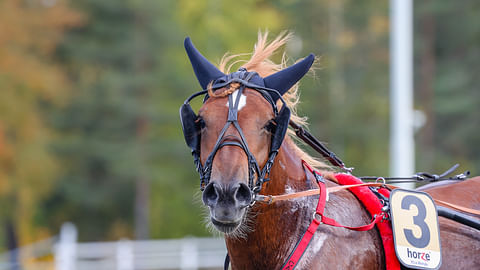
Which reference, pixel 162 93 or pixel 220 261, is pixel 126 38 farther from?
pixel 220 261

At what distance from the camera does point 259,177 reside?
11.5 feet

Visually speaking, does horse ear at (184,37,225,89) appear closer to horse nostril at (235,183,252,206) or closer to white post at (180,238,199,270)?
horse nostril at (235,183,252,206)

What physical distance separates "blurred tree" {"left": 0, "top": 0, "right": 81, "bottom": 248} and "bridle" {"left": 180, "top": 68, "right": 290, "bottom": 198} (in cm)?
1915

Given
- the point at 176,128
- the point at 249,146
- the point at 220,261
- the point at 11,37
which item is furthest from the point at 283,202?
the point at 176,128

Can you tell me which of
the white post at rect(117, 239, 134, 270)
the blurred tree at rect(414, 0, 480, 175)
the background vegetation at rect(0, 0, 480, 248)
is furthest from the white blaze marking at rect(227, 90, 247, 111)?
the blurred tree at rect(414, 0, 480, 175)

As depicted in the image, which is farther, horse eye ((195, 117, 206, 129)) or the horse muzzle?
horse eye ((195, 117, 206, 129))

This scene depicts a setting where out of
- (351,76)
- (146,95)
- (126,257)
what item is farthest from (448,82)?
(126,257)

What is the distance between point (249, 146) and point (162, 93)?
2184 cm

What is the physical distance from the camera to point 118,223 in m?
27.1

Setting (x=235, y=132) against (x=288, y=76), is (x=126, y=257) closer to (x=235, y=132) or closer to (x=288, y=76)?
(x=288, y=76)

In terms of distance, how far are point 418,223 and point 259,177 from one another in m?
1.19

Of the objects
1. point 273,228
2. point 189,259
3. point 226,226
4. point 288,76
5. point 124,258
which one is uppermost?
point 189,259

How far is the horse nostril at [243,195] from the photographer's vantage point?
10.8 feet

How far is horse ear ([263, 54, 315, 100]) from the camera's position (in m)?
3.76
